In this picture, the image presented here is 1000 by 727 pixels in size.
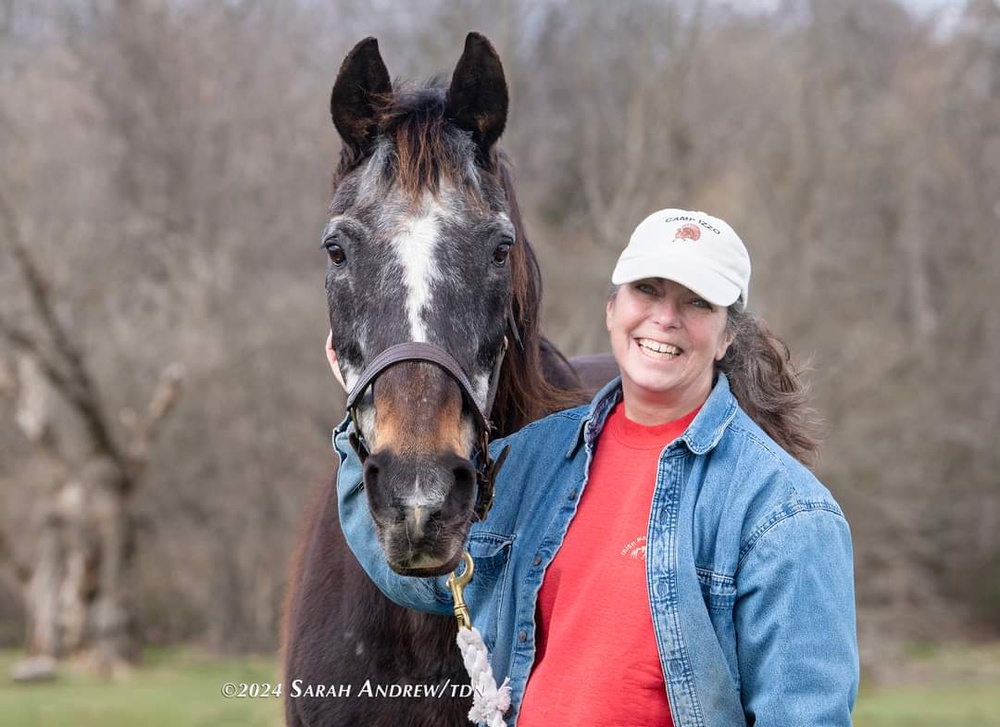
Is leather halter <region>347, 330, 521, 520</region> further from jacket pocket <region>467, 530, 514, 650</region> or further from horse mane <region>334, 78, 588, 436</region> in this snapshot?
horse mane <region>334, 78, 588, 436</region>

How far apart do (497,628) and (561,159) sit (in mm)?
13087

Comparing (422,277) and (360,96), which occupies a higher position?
(360,96)

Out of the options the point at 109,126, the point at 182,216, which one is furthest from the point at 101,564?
the point at 109,126

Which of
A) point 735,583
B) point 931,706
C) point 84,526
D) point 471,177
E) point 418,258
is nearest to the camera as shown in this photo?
point 735,583

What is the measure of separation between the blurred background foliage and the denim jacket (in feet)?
36.0

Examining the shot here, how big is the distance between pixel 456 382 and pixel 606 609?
0.57 metres

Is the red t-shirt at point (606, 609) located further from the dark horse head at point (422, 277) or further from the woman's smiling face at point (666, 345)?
the dark horse head at point (422, 277)

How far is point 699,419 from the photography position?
2.43 meters

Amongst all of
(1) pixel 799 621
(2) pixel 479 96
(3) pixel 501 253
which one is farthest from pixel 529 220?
(1) pixel 799 621

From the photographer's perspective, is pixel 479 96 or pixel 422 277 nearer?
pixel 422 277

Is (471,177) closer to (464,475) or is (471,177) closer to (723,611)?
(464,475)

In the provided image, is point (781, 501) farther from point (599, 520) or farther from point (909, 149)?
point (909, 149)

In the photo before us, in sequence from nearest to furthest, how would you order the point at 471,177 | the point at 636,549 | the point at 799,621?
the point at 799,621, the point at 636,549, the point at 471,177

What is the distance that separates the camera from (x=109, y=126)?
17938 millimetres
